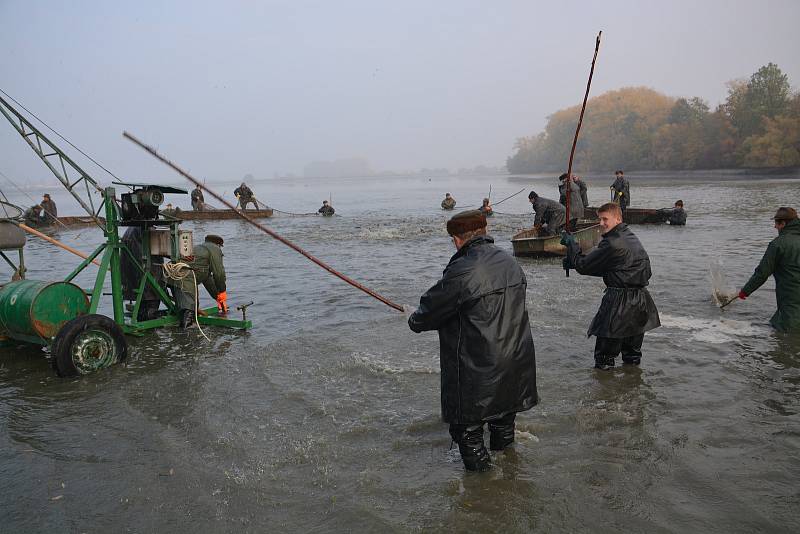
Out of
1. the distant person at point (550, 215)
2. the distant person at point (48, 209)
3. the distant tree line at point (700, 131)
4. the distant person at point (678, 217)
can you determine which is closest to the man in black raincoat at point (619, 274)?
the distant person at point (550, 215)

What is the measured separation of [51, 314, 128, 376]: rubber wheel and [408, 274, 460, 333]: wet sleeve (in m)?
4.70

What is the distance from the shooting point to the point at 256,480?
4336 mm

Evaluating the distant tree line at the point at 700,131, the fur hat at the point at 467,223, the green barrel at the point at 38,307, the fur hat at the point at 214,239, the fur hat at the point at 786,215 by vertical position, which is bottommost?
the green barrel at the point at 38,307

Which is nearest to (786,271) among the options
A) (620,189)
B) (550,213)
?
(550,213)

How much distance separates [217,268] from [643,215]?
19746 millimetres

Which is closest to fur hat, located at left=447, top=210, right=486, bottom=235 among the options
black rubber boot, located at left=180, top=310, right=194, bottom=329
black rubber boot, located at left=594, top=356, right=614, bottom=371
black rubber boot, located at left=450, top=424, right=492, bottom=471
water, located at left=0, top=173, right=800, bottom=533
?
black rubber boot, located at left=450, top=424, right=492, bottom=471

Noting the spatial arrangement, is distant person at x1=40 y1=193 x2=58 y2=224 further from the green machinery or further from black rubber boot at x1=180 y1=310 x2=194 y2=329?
black rubber boot at x1=180 y1=310 x2=194 y2=329

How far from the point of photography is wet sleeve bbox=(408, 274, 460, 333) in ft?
12.5

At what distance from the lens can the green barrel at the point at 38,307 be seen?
683 cm

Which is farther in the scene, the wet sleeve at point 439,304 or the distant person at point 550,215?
the distant person at point 550,215

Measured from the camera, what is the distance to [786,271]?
6883 mm

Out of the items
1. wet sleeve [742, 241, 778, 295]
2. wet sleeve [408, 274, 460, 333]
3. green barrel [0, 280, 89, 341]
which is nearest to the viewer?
wet sleeve [408, 274, 460, 333]

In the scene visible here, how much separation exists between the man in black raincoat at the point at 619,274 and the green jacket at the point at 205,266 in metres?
5.46

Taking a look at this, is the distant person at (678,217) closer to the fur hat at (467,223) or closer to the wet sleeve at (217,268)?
the wet sleeve at (217,268)
